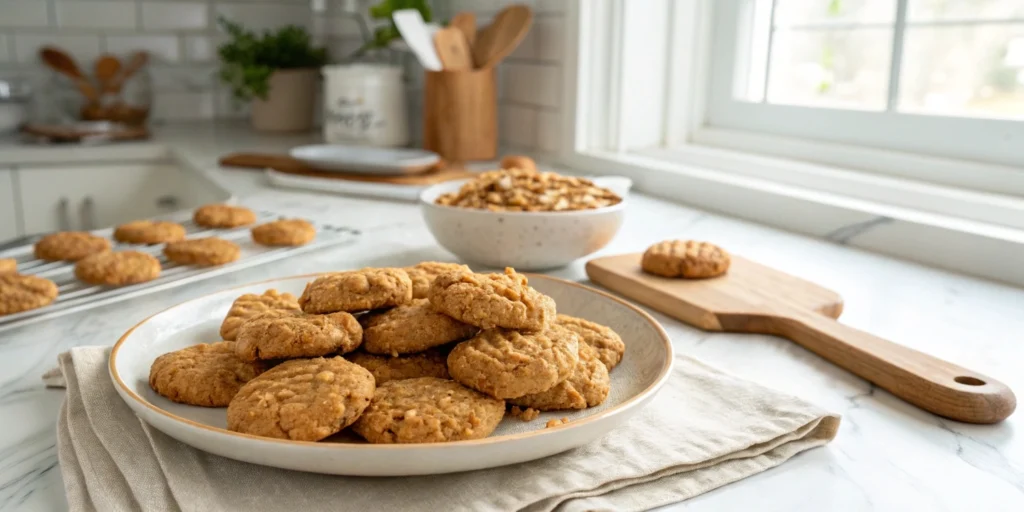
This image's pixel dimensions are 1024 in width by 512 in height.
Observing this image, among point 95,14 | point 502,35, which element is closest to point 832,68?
point 502,35

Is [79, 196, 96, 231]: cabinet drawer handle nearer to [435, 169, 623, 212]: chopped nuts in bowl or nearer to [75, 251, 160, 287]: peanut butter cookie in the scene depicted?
[75, 251, 160, 287]: peanut butter cookie

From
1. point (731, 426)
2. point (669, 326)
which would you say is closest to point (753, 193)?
point (669, 326)

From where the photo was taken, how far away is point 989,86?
1336 millimetres

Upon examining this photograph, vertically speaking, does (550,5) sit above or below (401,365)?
above

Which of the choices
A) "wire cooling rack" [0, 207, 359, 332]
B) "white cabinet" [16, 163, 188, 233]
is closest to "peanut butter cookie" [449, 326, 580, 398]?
"wire cooling rack" [0, 207, 359, 332]

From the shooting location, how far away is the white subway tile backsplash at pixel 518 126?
2037 millimetres

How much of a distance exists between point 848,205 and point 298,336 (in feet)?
3.23

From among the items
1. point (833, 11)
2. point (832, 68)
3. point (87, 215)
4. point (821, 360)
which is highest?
point (833, 11)

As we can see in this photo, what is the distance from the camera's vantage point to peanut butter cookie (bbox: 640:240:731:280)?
0.98 metres

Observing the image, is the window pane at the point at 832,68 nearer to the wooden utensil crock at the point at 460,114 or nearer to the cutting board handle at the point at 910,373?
the wooden utensil crock at the point at 460,114

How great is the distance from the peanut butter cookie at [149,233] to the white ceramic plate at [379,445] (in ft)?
1.35

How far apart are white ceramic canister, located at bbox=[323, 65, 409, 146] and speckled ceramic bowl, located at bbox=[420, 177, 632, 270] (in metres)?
1.02

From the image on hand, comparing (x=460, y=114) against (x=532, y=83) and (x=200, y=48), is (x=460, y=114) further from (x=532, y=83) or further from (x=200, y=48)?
(x=200, y=48)

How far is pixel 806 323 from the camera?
2.72ft
